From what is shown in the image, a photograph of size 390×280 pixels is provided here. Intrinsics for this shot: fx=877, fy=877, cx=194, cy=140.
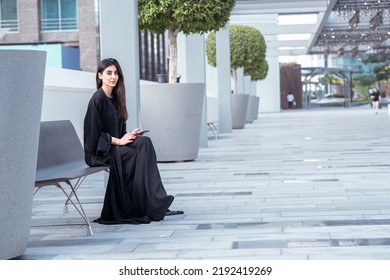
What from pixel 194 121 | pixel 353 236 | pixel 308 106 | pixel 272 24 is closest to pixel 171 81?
pixel 194 121

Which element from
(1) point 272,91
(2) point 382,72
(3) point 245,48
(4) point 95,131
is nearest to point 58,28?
(3) point 245,48

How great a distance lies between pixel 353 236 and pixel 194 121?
664 cm

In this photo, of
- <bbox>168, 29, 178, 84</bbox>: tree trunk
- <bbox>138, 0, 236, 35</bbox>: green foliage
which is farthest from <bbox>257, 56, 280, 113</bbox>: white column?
<bbox>138, 0, 236, 35</bbox>: green foliage

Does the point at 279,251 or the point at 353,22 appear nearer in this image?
the point at 279,251

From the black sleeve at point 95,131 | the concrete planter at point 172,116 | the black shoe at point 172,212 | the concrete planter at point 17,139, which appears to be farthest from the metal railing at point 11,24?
the concrete planter at point 17,139

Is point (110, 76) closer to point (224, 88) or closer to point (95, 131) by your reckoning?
point (95, 131)

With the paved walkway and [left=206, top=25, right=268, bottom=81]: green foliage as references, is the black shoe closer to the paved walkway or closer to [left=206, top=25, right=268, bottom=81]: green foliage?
the paved walkway

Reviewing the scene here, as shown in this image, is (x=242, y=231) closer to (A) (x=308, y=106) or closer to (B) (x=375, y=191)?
(B) (x=375, y=191)

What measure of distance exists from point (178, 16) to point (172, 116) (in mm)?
1309

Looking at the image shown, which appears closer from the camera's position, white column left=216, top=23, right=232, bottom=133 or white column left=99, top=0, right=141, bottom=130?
white column left=99, top=0, right=141, bottom=130

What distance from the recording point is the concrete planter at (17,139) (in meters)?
4.34

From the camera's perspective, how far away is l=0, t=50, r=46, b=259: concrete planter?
434 centimetres

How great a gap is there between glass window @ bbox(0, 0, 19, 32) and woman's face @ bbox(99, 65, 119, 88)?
24.5 ft

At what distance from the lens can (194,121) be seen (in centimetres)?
1160
